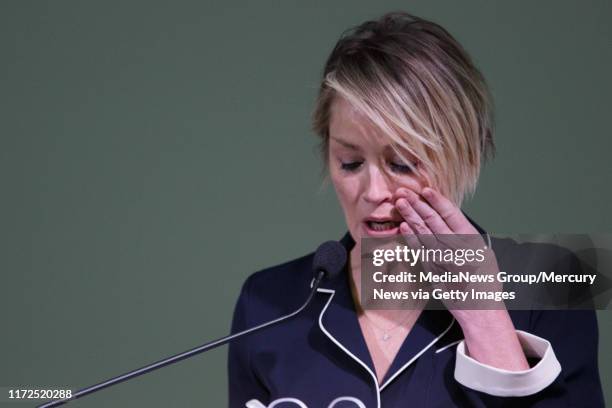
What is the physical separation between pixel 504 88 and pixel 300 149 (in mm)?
570

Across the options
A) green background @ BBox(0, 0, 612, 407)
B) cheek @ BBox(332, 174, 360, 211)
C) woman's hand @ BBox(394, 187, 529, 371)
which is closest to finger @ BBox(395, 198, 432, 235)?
woman's hand @ BBox(394, 187, 529, 371)

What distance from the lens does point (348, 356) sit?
1.63 m

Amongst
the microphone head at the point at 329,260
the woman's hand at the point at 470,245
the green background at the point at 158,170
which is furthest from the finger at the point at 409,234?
the green background at the point at 158,170

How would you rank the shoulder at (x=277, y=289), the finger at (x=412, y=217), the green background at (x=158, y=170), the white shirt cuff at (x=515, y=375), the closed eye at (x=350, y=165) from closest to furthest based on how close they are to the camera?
the white shirt cuff at (x=515, y=375), the finger at (x=412, y=217), the closed eye at (x=350, y=165), the shoulder at (x=277, y=289), the green background at (x=158, y=170)

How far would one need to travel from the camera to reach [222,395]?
8.36ft

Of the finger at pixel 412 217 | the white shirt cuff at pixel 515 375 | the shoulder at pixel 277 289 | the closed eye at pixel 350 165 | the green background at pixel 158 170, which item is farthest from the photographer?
the green background at pixel 158 170

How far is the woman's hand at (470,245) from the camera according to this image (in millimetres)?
1471

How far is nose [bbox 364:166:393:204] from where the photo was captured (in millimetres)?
1587

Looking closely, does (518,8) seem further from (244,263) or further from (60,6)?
(60,6)

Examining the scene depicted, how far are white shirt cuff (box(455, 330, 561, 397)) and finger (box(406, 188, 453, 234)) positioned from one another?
0.20 metres

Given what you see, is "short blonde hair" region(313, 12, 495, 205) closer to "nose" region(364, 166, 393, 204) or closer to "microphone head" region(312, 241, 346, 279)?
"nose" region(364, 166, 393, 204)

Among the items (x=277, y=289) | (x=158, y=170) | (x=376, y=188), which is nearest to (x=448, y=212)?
(x=376, y=188)

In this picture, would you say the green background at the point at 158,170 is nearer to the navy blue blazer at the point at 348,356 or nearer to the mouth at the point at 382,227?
the navy blue blazer at the point at 348,356

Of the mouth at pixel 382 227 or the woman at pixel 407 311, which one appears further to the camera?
the mouth at pixel 382 227
